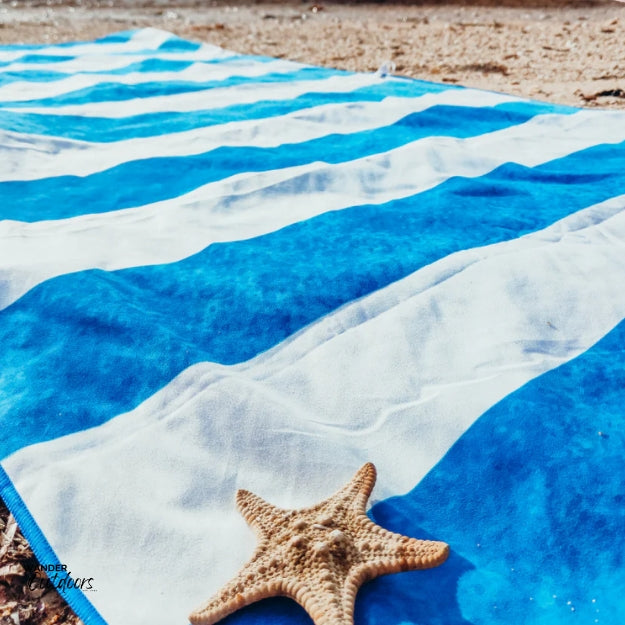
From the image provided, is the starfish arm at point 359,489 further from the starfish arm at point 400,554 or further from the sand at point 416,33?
the sand at point 416,33

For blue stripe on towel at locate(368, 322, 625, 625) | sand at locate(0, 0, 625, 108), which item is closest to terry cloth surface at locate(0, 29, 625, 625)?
blue stripe on towel at locate(368, 322, 625, 625)

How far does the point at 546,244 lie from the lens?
236cm

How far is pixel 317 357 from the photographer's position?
1887mm

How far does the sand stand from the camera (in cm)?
562

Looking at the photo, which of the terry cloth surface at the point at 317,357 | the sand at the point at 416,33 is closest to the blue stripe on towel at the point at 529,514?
the terry cloth surface at the point at 317,357

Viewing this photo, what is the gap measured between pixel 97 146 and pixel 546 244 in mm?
2151

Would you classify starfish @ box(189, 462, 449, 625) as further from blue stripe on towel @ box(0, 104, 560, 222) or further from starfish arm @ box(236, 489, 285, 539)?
blue stripe on towel @ box(0, 104, 560, 222)

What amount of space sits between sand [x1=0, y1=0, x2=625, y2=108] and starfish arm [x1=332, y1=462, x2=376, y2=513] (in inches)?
155

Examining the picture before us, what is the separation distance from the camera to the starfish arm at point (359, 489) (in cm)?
138

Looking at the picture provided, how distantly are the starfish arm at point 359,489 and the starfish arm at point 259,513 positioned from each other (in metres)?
0.13

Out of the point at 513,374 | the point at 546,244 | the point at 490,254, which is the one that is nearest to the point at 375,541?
the point at 513,374

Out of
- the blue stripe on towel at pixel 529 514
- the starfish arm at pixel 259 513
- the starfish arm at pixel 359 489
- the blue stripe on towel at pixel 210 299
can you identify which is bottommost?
the blue stripe on towel at pixel 529 514

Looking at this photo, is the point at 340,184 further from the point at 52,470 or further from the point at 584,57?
the point at 584,57

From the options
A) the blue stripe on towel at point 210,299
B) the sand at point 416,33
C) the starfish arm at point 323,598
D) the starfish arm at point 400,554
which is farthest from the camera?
the sand at point 416,33
